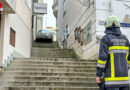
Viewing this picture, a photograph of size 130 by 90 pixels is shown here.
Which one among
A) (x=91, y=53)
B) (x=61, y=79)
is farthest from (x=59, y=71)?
(x=91, y=53)

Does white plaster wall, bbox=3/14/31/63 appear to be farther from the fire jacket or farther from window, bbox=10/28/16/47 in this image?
the fire jacket

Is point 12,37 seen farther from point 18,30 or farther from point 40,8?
point 40,8

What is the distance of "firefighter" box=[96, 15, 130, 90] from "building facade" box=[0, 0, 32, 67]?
4.81 m

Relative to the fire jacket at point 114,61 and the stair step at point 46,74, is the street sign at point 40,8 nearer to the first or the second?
the stair step at point 46,74

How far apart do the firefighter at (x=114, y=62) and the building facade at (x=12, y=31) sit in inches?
189

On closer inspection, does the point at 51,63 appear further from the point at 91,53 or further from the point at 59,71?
the point at 91,53

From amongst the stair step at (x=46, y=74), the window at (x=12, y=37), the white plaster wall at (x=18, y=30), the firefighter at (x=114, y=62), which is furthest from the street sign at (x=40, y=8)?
the firefighter at (x=114, y=62)

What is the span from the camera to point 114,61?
329 centimetres

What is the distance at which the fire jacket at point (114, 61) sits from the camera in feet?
10.6

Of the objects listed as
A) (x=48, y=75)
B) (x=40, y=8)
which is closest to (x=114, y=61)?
(x=48, y=75)

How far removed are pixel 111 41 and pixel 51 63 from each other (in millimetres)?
5439

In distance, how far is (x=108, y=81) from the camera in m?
3.23

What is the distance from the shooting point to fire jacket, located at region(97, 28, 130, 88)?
324cm

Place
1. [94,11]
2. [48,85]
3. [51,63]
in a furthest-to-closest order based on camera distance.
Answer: [94,11] → [51,63] → [48,85]
